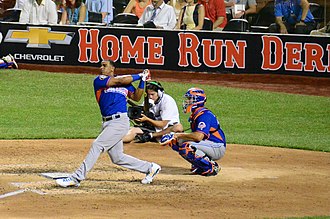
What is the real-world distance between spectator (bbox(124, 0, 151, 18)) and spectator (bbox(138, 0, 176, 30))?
0.47m

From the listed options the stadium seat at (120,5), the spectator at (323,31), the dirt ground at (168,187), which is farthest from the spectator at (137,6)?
the dirt ground at (168,187)

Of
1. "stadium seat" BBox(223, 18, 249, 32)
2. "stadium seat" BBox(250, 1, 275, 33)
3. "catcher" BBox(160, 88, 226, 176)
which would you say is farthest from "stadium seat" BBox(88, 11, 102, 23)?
"catcher" BBox(160, 88, 226, 176)

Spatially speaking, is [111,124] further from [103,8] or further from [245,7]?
[103,8]

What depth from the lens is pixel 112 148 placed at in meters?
10.7

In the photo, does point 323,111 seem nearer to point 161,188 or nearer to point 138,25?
point 138,25

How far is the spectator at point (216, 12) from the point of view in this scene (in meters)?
20.8

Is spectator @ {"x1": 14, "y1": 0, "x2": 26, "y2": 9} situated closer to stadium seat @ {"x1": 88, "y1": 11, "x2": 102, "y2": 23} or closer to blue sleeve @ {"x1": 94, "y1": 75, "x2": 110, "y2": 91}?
stadium seat @ {"x1": 88, "y1": 11, "x2": 102, "y2": 23}

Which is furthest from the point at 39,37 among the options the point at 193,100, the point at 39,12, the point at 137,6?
the point at 193,100

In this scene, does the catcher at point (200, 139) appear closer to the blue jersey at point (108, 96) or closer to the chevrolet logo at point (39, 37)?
the blue jersey at point (108, 96)

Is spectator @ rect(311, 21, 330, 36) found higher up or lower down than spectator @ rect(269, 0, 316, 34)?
lower down

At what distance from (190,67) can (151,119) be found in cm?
744

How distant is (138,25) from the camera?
21.4 m

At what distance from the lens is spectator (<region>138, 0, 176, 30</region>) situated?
21.1 m

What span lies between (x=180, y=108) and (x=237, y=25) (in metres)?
3.34
